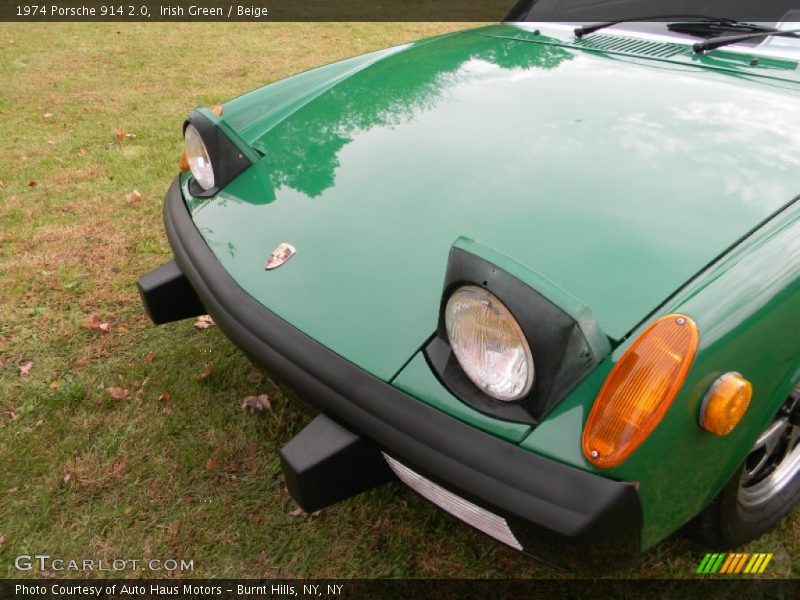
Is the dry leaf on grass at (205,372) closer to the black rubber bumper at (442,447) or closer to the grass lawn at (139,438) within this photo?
the grass lawn at (139,438)

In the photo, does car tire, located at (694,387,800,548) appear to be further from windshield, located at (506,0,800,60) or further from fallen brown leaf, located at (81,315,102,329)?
fallen brown leaf, located at (81,315,102,329)

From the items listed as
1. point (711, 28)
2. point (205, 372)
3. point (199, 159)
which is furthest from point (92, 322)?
point (711, 28)

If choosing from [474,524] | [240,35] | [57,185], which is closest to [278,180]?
[474,524]

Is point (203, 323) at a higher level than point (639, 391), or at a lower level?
lower

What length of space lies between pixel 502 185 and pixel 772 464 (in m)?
1.03

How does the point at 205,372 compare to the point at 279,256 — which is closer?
the point at 279,256

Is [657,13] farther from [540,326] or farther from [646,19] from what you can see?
[540,326]

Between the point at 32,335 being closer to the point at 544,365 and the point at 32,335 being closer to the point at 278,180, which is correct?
the point at 278,180

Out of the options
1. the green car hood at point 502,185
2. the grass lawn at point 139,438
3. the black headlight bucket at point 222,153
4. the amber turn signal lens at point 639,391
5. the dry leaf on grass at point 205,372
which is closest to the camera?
the amber turn signal lens at point 639,391

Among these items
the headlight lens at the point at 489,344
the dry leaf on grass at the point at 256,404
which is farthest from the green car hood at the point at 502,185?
the dry leaf on grass at the point at 256,404

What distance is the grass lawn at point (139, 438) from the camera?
1865 mm

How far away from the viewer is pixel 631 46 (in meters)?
2.29

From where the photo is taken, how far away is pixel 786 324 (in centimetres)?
132

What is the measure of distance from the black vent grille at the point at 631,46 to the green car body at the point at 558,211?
0.5 inches
